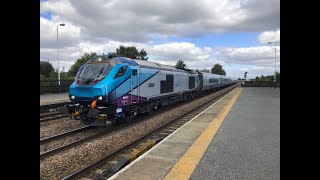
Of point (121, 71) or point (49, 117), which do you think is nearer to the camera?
point (121, 71)

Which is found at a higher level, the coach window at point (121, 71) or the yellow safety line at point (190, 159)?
the coach window at point (121, 71)

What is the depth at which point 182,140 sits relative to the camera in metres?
8.89

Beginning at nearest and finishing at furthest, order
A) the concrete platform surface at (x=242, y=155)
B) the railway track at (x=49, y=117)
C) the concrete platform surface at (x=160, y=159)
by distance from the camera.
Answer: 1. the concrete platform surface at (x=242, y=155)
2. the concrete platform surface at (x=160, y=159)
3. the railway track at (x=49, y=117)

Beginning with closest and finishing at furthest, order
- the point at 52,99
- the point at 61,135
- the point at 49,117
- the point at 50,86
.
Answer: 1. the point at 61,135
2. the point at 49,117
3. the point at 52,99
4. the point at 50,86

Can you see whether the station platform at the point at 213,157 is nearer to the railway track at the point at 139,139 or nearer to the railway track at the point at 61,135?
the railway track at the point at 139,139

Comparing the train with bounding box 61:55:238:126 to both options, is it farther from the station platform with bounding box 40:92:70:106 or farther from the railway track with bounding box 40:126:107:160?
the station platform with bounding box 40:92:70:106

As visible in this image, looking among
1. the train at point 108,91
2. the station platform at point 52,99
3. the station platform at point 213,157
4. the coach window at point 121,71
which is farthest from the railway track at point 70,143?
the station platform at point 52,99

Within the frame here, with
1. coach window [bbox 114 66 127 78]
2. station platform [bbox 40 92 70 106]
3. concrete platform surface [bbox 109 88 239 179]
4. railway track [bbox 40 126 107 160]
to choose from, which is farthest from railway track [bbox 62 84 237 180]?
station platform [bbox 40 92 70 106]

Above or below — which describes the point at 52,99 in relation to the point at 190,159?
above

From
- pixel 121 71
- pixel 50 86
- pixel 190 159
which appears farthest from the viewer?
pixel 50 86

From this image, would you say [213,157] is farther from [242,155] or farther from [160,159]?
[160,159]

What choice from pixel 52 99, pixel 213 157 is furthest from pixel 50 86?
pixel 213 157
